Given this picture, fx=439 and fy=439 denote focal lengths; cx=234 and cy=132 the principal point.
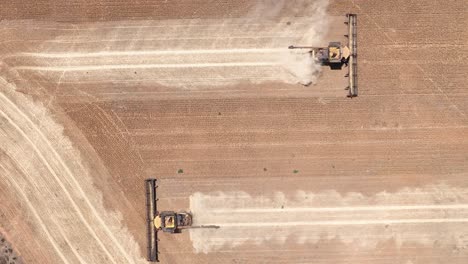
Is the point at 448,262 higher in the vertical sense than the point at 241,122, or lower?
lower

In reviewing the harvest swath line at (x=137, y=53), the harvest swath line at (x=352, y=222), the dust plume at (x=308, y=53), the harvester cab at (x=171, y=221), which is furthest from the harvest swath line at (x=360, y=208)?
the harvest swath line at (x=137, y=53)

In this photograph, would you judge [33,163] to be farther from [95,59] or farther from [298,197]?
[298,197]

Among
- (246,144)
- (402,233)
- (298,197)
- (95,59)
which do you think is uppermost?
(95,59)

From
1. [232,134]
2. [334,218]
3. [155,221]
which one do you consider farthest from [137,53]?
[334,218]

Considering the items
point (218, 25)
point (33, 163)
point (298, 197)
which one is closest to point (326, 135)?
point (298, 197)

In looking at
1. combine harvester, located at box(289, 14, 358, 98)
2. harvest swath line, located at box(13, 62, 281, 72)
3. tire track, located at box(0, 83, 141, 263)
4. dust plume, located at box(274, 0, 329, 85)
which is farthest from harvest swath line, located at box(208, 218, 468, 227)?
harvest swath line, located at box(13, 62, 281, 72)
